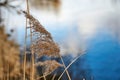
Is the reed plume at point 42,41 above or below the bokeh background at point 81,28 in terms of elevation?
above

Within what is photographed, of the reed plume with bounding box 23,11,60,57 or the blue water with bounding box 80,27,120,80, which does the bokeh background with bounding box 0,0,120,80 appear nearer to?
the blue water with bounding box 80,27,120,80

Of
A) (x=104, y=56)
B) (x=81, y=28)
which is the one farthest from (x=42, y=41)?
(x=81, y=28)

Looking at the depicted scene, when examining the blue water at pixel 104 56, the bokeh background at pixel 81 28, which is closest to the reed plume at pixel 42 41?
the bokeh background at pixel 81 28

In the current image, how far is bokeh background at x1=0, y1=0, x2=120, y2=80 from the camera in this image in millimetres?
4492

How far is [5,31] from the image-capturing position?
186 inches

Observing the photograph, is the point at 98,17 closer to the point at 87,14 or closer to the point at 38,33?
the point at 87,14

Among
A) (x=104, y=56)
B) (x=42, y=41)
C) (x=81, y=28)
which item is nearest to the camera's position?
(x=42, y=41)

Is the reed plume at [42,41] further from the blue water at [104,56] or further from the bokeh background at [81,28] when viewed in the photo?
the blue water at [104,56]

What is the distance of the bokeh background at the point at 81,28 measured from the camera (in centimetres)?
449

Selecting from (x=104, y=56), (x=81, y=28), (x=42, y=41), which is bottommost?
(x=104, y=56)

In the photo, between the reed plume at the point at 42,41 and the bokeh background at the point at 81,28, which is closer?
the reed plume at the point at 42,41

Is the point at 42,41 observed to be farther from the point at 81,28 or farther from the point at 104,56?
the point at 81,28

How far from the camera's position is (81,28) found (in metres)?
5.94

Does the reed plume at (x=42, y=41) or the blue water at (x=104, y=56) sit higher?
the reed plume at (x=42, y=41)
